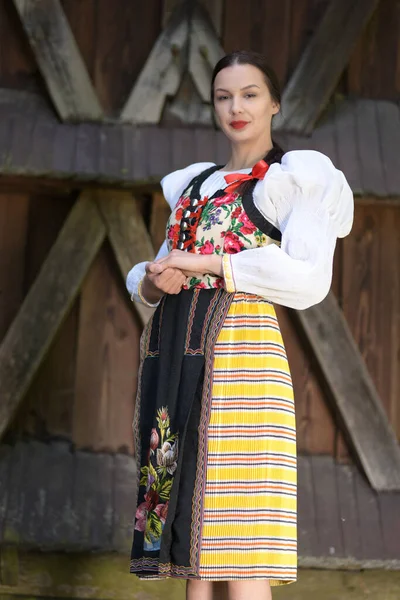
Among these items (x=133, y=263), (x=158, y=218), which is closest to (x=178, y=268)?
(x=133, y=263)

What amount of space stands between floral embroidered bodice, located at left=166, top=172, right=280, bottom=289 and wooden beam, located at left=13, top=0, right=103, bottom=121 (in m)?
1.59

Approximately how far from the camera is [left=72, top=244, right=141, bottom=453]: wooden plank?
438 cm

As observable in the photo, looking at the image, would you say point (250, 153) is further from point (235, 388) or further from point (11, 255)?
point (11, 255)

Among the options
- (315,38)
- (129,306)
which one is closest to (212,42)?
(315,38)

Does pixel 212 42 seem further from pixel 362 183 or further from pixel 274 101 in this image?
pixel 274 101

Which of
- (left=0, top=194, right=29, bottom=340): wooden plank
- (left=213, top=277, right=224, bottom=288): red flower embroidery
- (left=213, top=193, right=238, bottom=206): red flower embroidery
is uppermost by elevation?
(left=0, top=194, right=29, bottom=340): wooden plank

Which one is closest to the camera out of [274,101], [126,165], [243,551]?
[243,551]

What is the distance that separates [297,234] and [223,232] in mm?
229

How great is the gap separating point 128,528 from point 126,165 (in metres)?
1.42

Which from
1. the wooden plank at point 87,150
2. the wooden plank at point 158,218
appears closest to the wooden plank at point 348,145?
the wooden plank at point 158,218

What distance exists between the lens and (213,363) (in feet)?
9.04

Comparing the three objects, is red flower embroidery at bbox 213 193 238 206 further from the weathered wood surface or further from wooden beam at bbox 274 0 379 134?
wooden beam at bbox 274 0 379 134

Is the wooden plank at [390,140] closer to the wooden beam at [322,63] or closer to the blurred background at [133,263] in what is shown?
the blurred background at [133,263]

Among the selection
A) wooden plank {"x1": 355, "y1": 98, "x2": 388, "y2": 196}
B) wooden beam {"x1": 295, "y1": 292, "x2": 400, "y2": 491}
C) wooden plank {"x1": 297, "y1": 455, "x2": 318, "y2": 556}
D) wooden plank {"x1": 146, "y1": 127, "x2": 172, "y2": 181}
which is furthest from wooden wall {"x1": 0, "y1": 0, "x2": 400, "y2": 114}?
wooden plank {"x1": 297, "y1": 455, "x2": 318, "y2": 556}
